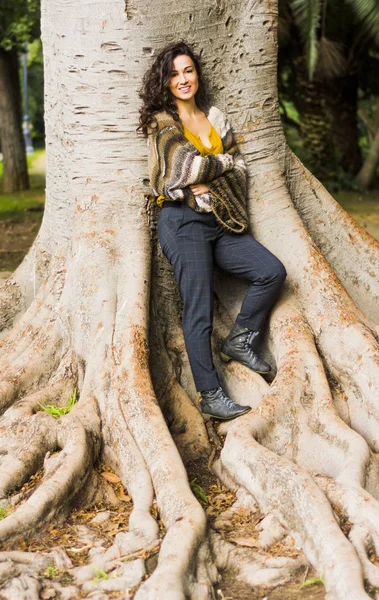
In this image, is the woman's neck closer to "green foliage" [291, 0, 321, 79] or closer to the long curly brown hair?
the long curly brown hair

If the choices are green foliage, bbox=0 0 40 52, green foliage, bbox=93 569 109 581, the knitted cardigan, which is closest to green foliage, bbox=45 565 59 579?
green foliage, bbox=93 569 109 581

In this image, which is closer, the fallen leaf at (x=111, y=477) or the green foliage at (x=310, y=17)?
the fallen leaf at (x=111, y=477)

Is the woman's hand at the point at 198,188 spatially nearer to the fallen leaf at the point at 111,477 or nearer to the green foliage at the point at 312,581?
the fallen leaf at the point at 111,477

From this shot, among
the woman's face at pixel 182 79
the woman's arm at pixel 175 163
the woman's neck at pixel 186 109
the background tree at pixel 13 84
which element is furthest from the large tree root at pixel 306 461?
the background tree at pixel 13 84

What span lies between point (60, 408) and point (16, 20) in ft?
43.1

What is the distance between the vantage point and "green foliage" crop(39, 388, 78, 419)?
4816mm

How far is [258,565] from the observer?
3719 mm

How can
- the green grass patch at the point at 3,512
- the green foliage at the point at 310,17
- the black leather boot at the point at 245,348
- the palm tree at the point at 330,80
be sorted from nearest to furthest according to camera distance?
the green grass patch at the point at 3,512
the black leather boot at the point at 245,348
the green foliage at the point at 310,17
the palm tree at the point at 330,80

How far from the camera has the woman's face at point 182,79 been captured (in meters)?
4.88

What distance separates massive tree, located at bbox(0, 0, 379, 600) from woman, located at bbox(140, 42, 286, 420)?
18 centimetres

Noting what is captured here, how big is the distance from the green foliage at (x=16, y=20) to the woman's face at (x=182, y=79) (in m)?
12.2

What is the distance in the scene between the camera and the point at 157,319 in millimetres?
5262

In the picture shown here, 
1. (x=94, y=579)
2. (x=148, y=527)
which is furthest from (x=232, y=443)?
(x=94, y=579)

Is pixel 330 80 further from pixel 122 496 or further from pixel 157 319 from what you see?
pixel 122 496
